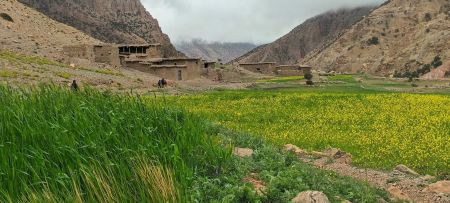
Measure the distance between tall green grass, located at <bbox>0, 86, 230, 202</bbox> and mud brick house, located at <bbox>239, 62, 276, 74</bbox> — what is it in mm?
96983

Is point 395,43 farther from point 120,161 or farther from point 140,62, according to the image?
point 120,161

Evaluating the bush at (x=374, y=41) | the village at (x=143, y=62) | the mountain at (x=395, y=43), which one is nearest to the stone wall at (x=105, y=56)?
the village at (x=143, y=62)

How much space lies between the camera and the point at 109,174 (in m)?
8.02

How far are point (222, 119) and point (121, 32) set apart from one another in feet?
543

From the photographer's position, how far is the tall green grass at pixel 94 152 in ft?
25.3

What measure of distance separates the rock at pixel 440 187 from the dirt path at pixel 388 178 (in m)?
0.04

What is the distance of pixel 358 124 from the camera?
24.8 meters

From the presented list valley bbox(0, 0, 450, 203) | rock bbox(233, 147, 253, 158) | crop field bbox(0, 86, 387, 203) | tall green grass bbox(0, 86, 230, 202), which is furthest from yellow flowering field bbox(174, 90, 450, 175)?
tall green grass bbox(0, 86, 230, 202)

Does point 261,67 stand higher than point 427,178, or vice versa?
point 427,178

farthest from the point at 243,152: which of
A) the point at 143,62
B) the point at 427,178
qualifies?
the point at 143,62

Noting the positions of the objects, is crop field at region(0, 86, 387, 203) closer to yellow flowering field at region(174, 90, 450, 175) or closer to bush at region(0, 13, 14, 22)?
yellow flowering field at region(174, 90, 450, 175)

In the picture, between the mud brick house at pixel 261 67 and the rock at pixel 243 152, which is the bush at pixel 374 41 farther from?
the rock at pixel 243 152

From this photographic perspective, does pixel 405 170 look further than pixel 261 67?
No

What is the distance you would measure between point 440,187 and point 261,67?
319ft
